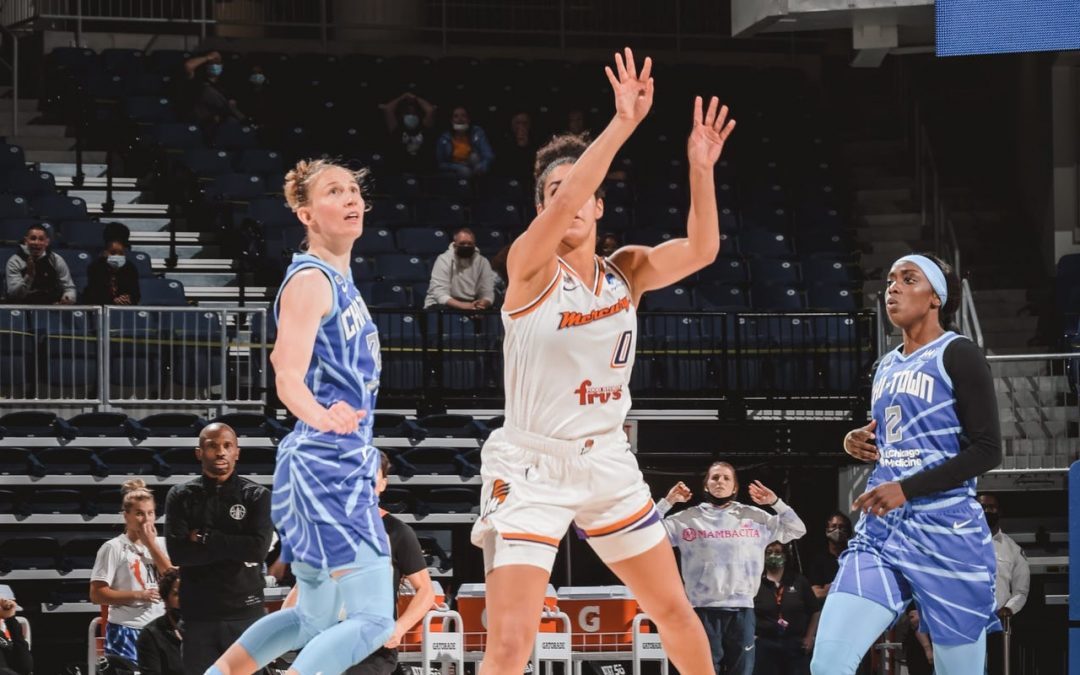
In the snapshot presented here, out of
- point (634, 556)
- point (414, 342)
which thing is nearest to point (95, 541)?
point (414, 342)

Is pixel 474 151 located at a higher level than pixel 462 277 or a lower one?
higher

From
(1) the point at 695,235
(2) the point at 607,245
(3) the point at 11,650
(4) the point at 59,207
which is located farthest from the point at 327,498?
(4) the point at 59,207

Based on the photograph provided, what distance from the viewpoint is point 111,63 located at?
19.4 meters

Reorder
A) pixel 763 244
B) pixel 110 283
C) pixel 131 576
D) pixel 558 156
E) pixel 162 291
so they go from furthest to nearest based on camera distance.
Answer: pixel 763 244 < pixel 162 291 < pixel 110 283 < pixel 131 576 < pixel 558 156

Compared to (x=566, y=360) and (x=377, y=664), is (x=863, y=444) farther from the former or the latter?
(x=377, y=664)

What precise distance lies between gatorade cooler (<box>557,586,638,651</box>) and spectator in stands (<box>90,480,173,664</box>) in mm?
2651

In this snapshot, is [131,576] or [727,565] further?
[727,565]

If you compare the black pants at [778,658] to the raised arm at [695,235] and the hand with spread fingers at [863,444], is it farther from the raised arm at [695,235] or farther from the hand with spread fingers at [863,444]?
the raised arm at [695,235]

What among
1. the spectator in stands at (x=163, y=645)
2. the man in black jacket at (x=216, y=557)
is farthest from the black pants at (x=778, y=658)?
the man in black jacket at (x=216, y=557)

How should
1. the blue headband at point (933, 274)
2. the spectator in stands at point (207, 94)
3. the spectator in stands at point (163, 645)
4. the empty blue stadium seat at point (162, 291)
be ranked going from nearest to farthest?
the blue headband at point (933, 274) < the spectator in stands at point (163, 645) < the empty blue stadium seat at point (162, 291) < the spectator in stands at point (207, 94)

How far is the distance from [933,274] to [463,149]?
12512 mm

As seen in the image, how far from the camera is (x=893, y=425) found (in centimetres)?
626

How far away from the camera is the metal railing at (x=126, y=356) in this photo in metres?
14.2

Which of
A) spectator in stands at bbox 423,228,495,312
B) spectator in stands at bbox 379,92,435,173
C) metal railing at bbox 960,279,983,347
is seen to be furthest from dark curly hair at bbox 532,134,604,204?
spectator in stands at bbox 379,92,435,173
